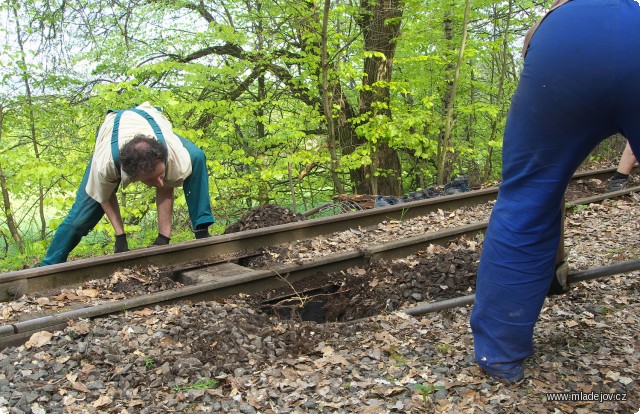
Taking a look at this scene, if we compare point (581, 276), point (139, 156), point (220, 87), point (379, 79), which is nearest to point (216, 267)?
point (139, 156)

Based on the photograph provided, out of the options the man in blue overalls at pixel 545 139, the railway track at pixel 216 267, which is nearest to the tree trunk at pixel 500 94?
the railway track at pixel 216 267

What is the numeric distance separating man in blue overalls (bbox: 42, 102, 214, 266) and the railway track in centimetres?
67

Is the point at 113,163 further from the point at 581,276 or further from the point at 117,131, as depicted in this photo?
the point at 581,276

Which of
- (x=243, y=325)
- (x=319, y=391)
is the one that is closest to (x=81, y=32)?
(x=243, y=325)

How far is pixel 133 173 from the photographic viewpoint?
5422 millimetres

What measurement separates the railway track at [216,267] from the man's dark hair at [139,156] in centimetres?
84

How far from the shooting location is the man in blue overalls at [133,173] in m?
5.50

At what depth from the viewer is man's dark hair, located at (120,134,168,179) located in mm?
5355

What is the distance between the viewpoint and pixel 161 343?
3873 mm

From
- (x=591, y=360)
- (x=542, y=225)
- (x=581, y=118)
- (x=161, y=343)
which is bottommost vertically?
(x=591, y=360)

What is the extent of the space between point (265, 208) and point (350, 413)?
456 cm

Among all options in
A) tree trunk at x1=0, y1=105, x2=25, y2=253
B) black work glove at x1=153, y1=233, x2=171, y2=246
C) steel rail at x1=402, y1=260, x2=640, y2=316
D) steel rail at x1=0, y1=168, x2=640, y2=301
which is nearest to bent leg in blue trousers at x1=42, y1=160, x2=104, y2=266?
black work glove at x1=153, y1=233, x2=171, y2=246

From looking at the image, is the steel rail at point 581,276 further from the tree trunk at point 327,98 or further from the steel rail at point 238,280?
the tree trunk at point 327,98

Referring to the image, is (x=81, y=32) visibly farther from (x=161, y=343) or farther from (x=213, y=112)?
(x=161, y=343)
